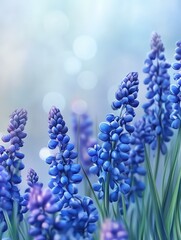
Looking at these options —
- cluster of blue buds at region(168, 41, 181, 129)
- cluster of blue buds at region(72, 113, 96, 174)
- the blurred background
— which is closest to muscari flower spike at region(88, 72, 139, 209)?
cluster of blue buds at region(168, 41, 181, 129)

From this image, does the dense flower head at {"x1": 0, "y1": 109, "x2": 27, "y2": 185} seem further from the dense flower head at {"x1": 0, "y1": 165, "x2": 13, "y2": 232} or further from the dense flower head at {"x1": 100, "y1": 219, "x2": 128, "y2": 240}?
the dense flower head at {"x1": 100, "y1": 219, "x2": 128, "y2": 240}

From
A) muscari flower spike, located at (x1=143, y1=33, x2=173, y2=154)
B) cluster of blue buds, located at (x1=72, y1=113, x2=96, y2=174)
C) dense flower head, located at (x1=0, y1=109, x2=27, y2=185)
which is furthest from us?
cluster of blue buds, located at (x1=72, y1=113, x2=96, y2=174)

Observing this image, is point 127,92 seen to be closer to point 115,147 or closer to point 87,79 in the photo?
point 115,147

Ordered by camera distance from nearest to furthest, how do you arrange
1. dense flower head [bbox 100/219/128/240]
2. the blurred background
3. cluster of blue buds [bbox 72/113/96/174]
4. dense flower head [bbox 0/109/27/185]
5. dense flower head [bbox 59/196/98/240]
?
dense flower head [bbox 100/219/128/240], dense flower head [bbox 59/196/98/240], dense flower head [bbox 0/109/27/185], cluster of blue buds [bbox 72/113/96/174], the blurred background

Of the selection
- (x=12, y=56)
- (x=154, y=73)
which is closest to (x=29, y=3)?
(x=12, y=56)

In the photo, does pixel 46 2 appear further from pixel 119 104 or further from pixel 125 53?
pixel 119 104

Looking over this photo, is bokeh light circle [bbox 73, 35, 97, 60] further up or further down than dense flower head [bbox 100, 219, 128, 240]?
further up

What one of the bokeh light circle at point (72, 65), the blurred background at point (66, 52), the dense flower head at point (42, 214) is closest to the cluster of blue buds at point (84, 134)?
the blurred background at point (66, 52)
